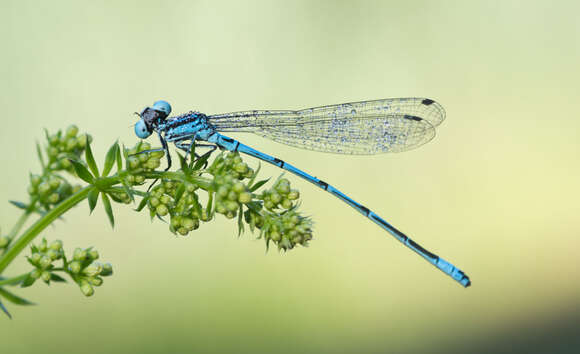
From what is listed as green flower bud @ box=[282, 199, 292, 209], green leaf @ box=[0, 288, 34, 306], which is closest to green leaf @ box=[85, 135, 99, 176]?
green leaf @ box=[0, 288, 34, 306]

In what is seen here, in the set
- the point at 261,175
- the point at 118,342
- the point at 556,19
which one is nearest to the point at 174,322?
the point at 118,342

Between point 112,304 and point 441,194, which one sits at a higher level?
point 441,194

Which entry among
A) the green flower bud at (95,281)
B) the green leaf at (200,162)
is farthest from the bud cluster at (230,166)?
the green flower bud at (95,281)

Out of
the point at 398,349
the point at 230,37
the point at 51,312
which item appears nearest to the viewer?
the point at 51,312

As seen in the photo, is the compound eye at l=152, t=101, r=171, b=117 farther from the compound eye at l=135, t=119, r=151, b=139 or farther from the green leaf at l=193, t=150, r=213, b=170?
the green leaf at l=193, t=150, r=213, b=170

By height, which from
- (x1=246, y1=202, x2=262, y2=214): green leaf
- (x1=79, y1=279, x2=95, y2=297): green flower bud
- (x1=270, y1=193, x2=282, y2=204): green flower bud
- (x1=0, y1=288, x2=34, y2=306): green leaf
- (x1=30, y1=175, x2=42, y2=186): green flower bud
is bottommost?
(x1=0, y1=288, x2=34, y2=306): green leaf

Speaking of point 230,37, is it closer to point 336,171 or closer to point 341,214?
point 336,171

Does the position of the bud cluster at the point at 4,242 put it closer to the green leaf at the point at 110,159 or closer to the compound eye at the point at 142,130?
the green leaf at the point at 110,159
